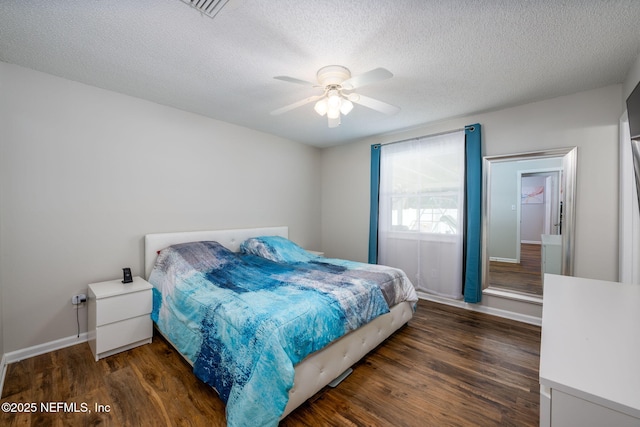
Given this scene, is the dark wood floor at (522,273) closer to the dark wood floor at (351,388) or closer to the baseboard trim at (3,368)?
the dark wood floor at (351,388)

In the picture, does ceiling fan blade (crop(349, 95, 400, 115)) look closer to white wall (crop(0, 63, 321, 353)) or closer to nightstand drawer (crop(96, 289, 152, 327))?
white wall (crop(0, 63, 321, 353))

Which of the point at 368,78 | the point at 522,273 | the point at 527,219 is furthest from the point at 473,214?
the point at 368,78

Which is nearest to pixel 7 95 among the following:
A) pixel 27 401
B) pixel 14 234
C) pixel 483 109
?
pixel 14 234

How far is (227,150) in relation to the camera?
3.61m

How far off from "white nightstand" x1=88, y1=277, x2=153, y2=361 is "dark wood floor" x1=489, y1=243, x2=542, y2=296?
4030 millimetres

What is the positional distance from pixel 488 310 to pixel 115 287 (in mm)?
4214

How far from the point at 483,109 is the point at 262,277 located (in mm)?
3267

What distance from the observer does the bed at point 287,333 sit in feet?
4.98

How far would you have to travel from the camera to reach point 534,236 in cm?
348

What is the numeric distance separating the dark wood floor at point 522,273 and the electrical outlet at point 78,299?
464 centimetres

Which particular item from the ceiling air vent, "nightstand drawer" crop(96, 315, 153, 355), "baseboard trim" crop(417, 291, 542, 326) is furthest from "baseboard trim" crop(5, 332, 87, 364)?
"baseboard trim" crop(417, 291, 542, 326)

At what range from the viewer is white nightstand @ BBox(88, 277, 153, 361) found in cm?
218

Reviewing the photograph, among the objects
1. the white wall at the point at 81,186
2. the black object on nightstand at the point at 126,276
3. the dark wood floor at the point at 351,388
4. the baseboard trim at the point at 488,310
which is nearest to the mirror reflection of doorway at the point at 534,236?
the baseboard trim at the point at 488,310

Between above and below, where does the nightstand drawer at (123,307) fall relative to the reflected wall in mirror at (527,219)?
below
